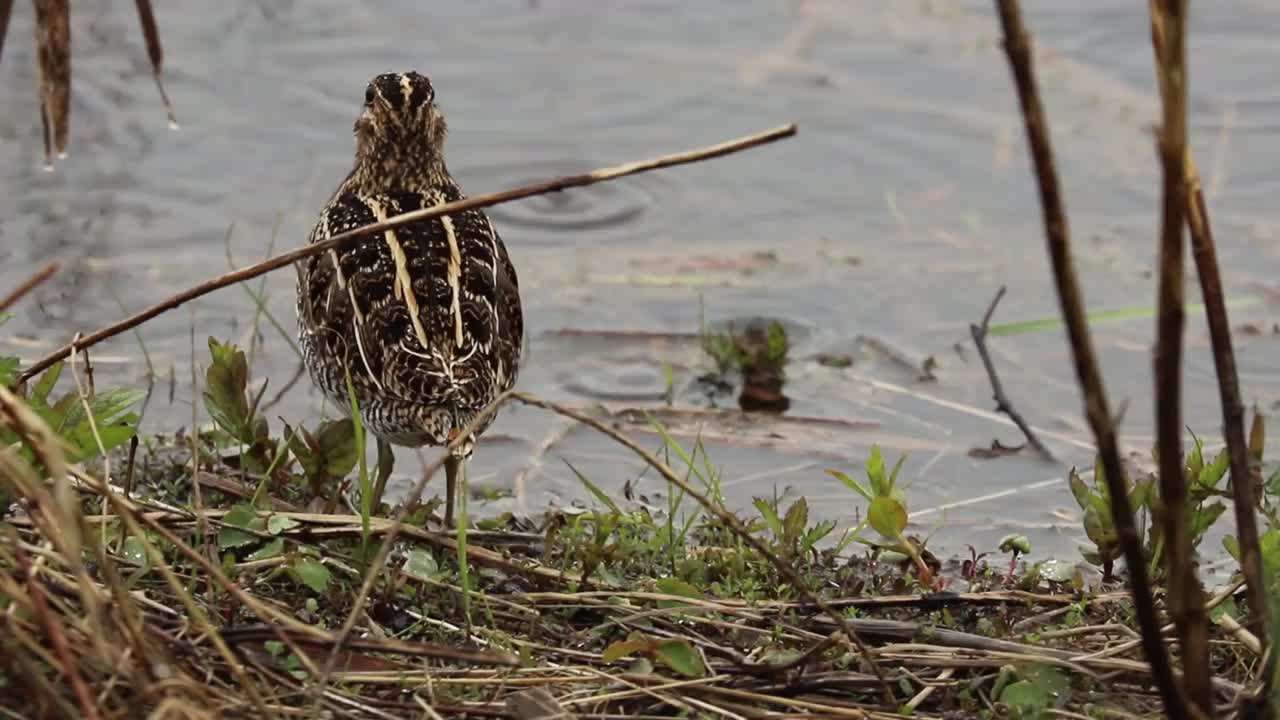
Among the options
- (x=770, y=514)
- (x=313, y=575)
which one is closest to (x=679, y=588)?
(x=770, y=514)

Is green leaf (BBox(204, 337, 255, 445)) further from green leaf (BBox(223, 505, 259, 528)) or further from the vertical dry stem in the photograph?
the vertical dry stem

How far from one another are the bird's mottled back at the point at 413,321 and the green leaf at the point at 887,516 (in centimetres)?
120

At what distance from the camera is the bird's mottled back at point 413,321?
18.7 ft

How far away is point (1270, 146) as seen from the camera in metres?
9.62

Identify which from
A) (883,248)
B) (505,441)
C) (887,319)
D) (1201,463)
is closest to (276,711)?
(1201,463)

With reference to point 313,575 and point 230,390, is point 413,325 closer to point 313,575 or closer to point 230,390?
point 230,390

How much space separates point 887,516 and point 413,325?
1479 millimetres

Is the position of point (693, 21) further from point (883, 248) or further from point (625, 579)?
point (625, 579)

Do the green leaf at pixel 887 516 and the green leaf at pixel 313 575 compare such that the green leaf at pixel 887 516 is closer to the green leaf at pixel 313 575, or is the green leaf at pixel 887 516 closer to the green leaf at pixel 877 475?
the green leaf at pixel 877 475

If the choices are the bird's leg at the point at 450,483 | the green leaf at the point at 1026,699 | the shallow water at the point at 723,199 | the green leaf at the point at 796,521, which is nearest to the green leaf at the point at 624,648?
the green leaf at the point at 1026,699

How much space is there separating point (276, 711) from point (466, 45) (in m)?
6.91

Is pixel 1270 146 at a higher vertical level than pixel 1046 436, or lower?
higher

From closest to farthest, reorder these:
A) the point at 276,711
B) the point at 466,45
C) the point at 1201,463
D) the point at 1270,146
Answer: the point at 276,711
the point at 1201,463
the point at 1270,146
the point at 466,45

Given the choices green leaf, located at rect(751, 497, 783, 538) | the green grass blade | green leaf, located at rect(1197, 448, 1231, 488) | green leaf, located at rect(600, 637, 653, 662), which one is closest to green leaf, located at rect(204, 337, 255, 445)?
green leaf, located at rect(751, 497, 783, 538)
